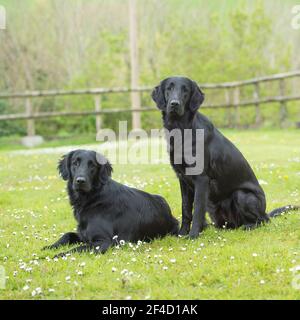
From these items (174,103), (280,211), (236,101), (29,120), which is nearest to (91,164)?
(174,103)

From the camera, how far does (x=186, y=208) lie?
21.1 feet

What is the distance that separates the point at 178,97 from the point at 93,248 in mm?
1963

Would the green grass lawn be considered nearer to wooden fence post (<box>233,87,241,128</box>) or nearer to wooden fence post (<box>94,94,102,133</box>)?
wooden fence post (<box>94,94,102,133</box>)

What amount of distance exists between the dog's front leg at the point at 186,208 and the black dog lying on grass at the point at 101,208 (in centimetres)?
25

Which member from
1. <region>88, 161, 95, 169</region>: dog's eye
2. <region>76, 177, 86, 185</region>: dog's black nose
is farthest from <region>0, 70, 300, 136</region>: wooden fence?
<region>76, 177, 86, 185</region>: dog's black nose

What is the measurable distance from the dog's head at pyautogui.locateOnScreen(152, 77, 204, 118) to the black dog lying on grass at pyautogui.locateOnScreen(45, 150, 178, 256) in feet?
3.19

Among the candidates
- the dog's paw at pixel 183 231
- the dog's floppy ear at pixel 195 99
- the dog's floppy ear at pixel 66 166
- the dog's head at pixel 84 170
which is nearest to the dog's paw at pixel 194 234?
the dog's paw at pixel 183 231

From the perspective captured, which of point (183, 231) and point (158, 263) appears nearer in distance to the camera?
point (158, 263)

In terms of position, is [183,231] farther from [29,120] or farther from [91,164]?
[29,120]

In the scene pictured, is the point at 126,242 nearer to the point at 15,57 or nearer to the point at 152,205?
the point at 152,205

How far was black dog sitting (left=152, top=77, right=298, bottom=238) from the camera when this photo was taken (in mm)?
6199
